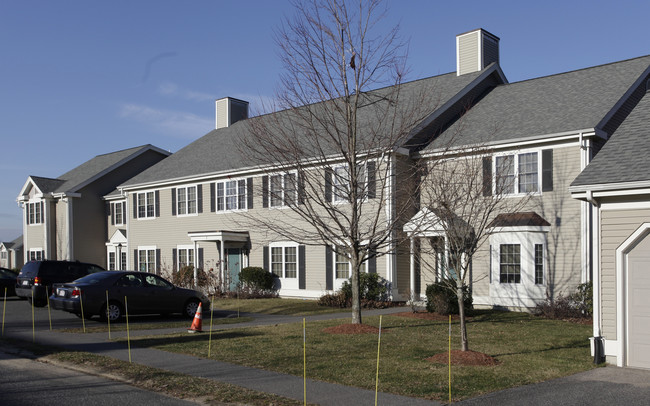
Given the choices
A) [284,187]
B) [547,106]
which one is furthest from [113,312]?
[547,106]

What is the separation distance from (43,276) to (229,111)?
15468 millimetres

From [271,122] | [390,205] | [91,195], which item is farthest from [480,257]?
[91,195]

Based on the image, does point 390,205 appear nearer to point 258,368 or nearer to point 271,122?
point 271,122

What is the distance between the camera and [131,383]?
30.7ft

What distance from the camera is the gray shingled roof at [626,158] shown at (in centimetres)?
1041

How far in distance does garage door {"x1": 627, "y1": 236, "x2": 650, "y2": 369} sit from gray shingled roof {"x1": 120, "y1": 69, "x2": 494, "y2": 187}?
13.1 meters

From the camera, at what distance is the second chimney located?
35031 millimetres

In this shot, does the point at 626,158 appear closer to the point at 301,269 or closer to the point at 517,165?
the point at 517,165

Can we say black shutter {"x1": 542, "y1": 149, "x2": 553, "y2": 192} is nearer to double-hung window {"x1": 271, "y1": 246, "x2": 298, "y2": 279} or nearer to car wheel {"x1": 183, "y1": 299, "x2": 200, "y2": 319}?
double-hung window {"x1": 271, "y1": 246, "x2": 298, "y2": 279}

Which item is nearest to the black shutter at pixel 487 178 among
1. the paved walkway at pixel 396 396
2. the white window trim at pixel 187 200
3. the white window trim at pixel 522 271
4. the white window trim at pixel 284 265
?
the white window trim at pixel 522 271

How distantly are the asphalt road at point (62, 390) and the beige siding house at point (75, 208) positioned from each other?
28.1m

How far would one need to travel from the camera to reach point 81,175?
131ft

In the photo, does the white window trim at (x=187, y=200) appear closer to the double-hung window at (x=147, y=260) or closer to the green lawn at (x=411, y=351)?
the double-hung window at (x=147, y=260)

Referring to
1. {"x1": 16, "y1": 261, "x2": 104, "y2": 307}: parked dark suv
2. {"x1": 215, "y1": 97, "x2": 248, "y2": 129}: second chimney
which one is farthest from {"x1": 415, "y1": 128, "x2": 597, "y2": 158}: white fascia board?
{"x1": 215, "y1": 97, "x2": 248, "y2": 129}: second chimney
